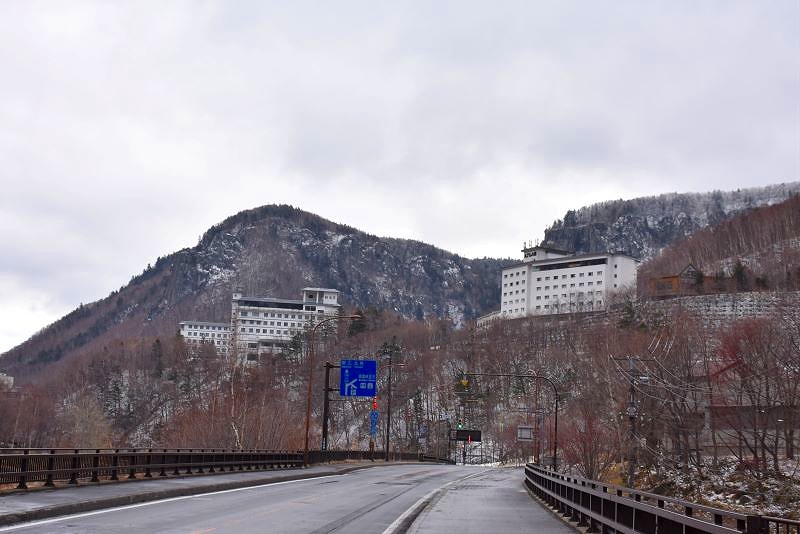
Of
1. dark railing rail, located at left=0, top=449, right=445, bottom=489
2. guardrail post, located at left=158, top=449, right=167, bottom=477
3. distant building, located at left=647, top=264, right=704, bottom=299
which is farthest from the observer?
distant building, located at left=647, top=264, right=704, bottom=299

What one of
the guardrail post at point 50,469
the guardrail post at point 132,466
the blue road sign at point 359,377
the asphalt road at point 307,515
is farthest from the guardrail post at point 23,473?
the blue road sign at point 359,377

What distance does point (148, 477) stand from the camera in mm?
29781

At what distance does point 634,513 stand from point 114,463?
63.2 ft

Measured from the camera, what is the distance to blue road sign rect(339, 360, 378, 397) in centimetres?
5766

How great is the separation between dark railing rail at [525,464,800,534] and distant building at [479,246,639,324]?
165 meters

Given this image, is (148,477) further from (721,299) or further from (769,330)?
(721,299)

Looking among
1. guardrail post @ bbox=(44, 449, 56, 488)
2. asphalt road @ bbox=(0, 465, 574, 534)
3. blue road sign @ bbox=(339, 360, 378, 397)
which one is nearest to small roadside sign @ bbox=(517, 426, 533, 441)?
blue road sign @ bbox=(339, 360, 378, 397)

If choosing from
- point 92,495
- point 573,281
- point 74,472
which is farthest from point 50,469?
point 573,281

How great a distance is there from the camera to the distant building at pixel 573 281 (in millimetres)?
188500

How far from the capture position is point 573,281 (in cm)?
19262

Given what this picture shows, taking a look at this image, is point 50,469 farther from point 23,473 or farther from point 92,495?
point 92,495

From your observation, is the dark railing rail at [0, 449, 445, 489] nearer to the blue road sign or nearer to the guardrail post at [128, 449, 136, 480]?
the guardrail post at [128, 449, 136, 480]

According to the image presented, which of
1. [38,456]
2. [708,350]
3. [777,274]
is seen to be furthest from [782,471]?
[777,274]

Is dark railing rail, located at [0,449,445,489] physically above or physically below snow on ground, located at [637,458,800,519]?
above
